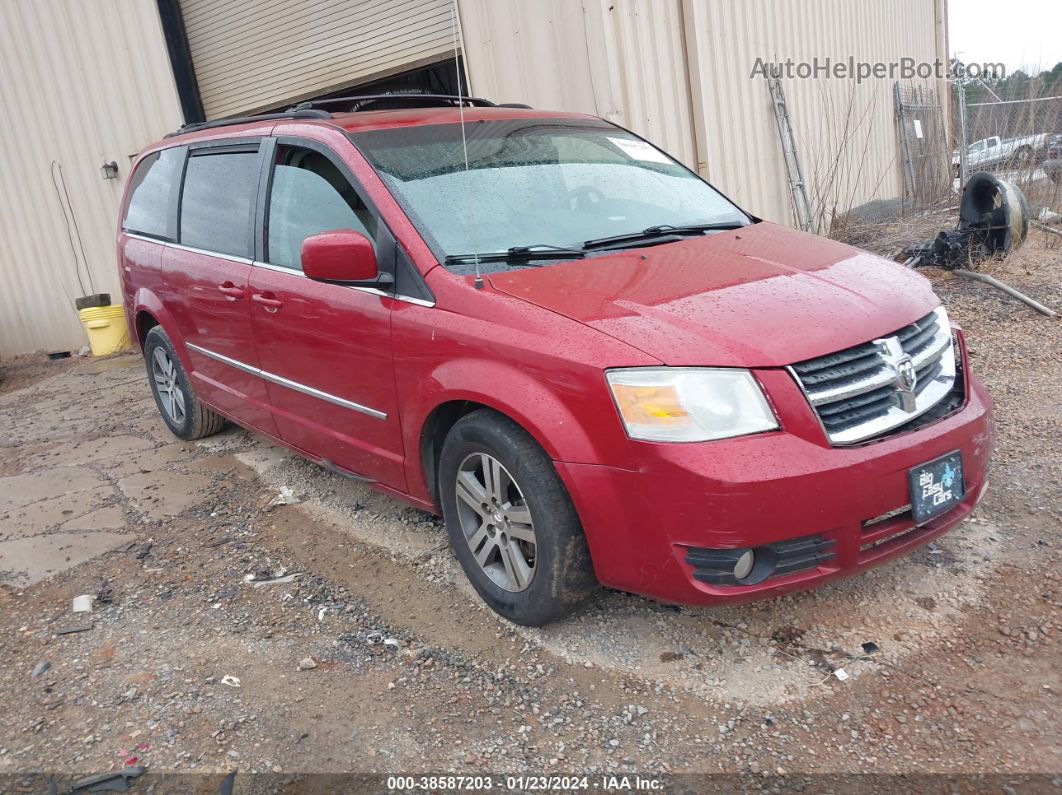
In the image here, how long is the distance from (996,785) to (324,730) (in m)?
1.86

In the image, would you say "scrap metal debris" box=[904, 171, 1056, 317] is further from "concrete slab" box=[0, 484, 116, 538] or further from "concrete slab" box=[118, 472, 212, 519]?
"concrete slab" box=[0, 484, 116, 538]

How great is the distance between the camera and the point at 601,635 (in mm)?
2861

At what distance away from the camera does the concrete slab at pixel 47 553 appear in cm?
370

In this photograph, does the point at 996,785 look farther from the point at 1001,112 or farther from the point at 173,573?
Answer: the point at 1001,112

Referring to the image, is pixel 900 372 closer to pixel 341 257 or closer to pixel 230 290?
pixel 341 257

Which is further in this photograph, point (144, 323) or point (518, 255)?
point (144, 323)

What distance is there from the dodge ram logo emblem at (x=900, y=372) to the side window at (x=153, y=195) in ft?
12.4

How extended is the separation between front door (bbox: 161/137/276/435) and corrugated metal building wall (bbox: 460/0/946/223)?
2.99m

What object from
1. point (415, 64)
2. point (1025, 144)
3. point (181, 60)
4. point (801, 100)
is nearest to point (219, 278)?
point (415, 64)

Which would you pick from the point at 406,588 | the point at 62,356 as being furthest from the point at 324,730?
the point at 62,356

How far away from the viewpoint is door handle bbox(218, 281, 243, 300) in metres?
3.88

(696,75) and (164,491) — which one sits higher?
(696,75)

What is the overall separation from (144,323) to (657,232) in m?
3.57

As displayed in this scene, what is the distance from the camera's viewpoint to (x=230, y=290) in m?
3.94
